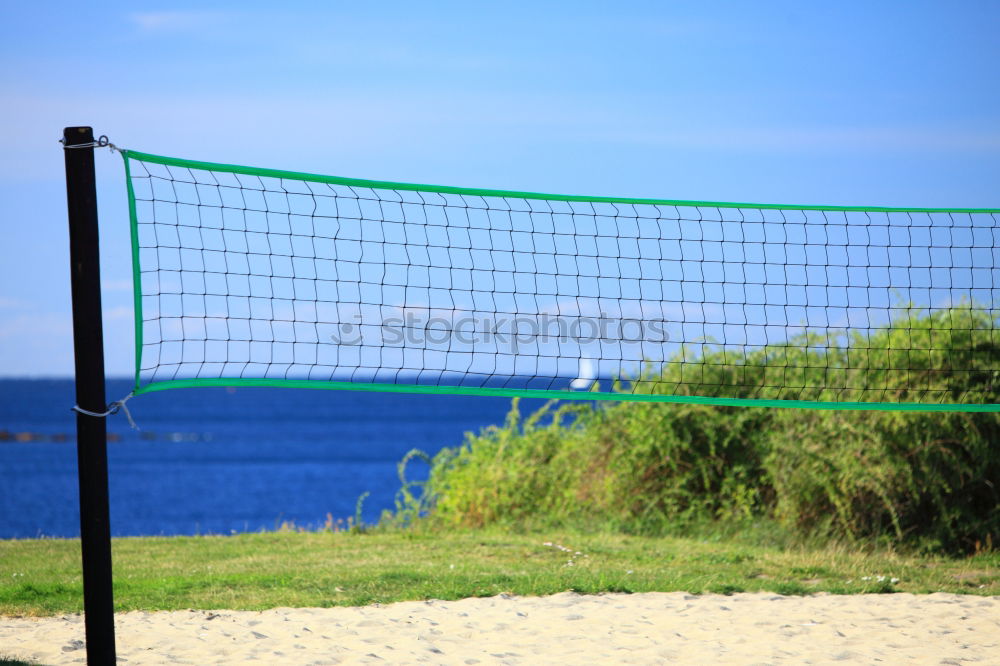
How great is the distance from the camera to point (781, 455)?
10.0 metres

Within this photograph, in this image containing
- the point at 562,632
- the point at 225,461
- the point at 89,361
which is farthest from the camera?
the point at 225,461

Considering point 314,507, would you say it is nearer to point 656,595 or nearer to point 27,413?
point 656,595

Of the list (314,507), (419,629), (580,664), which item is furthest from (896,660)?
(314,507)

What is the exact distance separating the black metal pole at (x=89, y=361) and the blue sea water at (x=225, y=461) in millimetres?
9342

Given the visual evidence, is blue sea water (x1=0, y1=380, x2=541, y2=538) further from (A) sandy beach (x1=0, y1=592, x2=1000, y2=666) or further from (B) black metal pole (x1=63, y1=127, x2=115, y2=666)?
(B) black metal pole (x1=63, y1=127, x2=115, y2=666)

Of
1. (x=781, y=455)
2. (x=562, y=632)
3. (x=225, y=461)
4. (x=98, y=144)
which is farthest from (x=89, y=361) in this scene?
(x=225, y=461)

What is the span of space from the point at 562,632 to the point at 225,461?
74.3 m

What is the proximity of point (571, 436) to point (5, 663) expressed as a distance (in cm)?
748

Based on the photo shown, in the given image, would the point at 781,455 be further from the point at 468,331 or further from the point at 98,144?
the point at 98,144

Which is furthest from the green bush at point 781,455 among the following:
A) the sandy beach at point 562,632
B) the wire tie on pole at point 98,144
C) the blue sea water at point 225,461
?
the wire tie on pole at point 98,144

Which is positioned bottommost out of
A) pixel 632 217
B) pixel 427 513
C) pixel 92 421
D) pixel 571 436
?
pixel 427 513

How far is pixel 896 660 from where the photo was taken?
5.62 metres

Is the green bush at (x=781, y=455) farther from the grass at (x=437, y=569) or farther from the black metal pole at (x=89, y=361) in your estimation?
the black metal pole at (x=89, y=361)

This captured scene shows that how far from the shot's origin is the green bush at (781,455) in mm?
9430
